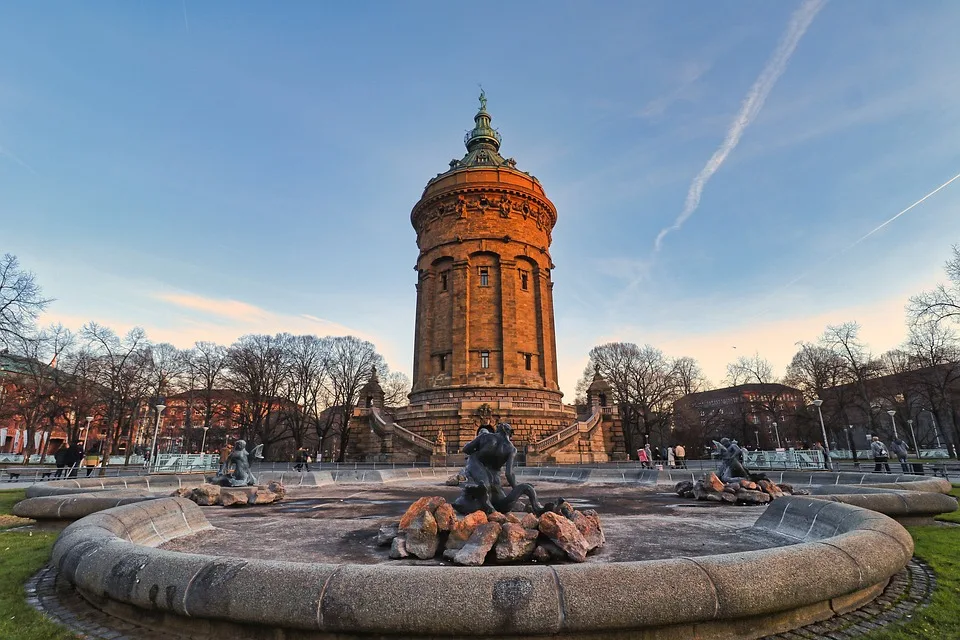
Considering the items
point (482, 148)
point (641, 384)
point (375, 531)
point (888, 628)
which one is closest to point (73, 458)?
point (375, 531)

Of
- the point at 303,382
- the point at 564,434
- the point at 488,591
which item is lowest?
the point at 488,591

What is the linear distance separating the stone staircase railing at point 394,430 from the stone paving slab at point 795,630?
2563 cm

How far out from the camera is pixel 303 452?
29.7m

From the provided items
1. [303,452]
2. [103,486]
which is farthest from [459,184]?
[103,486]

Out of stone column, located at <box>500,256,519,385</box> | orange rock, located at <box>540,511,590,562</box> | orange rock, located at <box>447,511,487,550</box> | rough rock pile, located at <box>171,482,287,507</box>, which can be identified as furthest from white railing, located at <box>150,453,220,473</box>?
orange rock, located at <box>540,511,590,562</box>

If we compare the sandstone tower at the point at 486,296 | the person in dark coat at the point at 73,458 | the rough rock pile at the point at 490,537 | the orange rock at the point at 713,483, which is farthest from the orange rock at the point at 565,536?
the sandstone tower at the point at 486,296

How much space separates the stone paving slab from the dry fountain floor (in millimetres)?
1220

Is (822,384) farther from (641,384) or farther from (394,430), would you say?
(394,430)

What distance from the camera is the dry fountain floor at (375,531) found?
5.55 m

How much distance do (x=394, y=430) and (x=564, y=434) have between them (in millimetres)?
11344

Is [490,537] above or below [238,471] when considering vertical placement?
below

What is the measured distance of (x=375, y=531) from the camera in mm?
7262

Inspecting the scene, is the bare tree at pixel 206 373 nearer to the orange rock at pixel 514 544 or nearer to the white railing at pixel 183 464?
the white railing at pixel 183 464

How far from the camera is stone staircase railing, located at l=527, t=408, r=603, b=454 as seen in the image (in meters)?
29.7
